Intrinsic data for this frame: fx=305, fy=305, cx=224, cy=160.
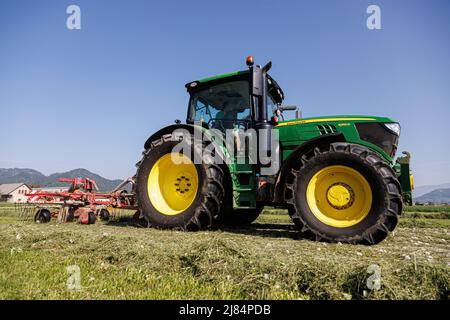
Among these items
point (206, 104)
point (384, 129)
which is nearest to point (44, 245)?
point (206, 104)

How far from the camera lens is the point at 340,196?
3.98 m

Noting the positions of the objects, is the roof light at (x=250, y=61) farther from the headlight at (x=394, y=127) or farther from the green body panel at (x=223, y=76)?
the headlight at (x=394, y=127)

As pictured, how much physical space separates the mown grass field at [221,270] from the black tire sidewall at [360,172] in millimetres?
308

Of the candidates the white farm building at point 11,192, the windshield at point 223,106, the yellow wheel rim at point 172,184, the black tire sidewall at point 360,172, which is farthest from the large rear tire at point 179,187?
the white farm building at point 11,192

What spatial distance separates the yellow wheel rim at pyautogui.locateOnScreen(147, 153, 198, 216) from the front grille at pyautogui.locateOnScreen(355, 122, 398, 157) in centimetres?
266

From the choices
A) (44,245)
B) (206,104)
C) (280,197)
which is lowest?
(44,245)

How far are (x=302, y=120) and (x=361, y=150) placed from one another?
1.23 metres

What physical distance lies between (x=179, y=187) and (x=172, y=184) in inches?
7.2

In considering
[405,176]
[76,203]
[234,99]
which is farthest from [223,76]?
[76,203]

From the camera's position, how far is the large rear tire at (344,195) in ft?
11.9

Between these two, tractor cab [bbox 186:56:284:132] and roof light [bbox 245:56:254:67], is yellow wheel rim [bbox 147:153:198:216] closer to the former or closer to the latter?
tractor cab [bbox 186:56:284:132]

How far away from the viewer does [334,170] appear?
4074 millimetres

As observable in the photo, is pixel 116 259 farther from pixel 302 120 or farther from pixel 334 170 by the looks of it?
pixel 302 120

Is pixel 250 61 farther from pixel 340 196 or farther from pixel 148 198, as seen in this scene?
pixel 148 198
